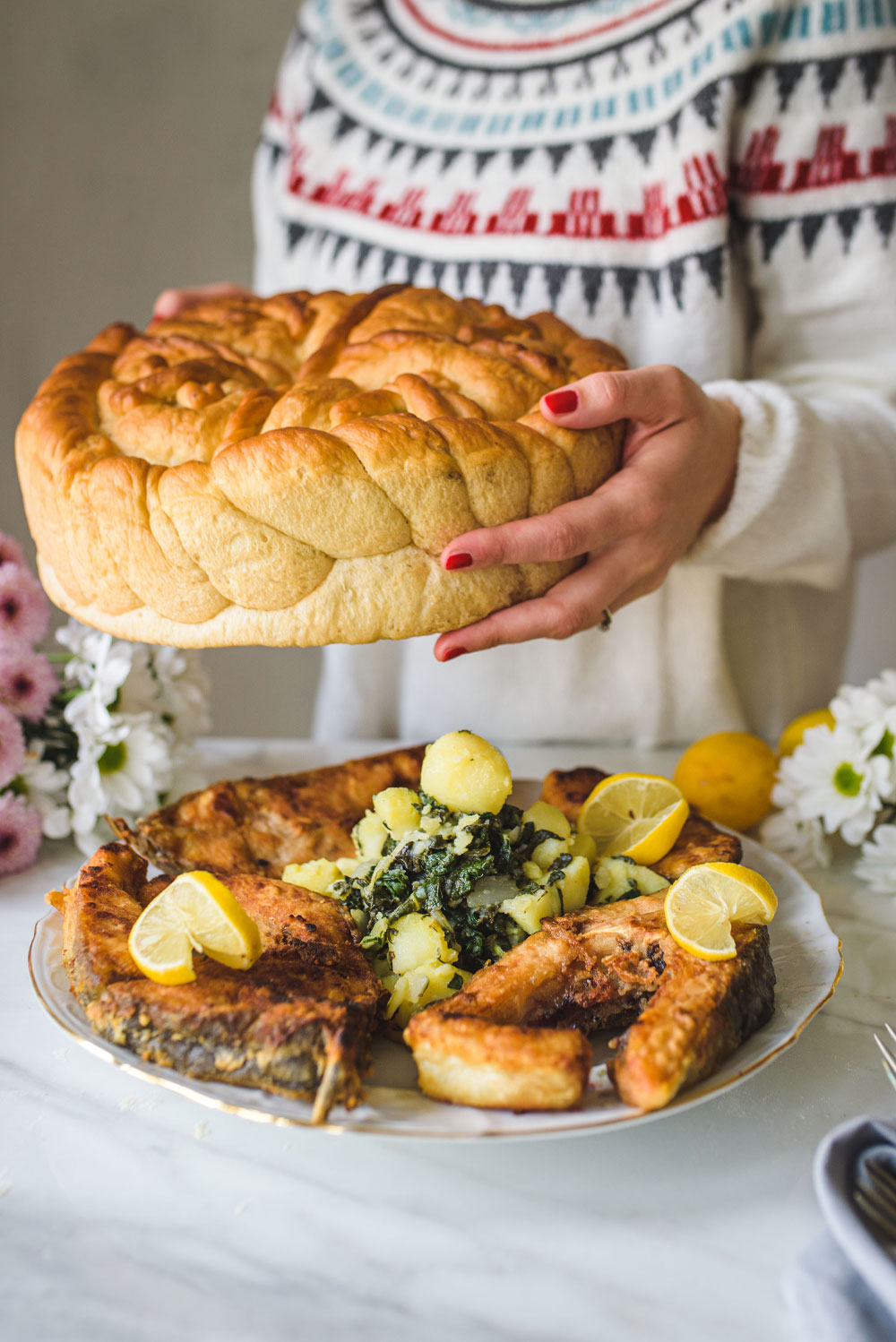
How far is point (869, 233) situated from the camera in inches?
79.3

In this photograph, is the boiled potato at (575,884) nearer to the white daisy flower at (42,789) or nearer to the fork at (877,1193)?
the fork at (877,1193)

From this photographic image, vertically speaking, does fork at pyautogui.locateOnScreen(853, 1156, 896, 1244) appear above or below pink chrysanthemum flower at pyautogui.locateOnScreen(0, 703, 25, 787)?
above

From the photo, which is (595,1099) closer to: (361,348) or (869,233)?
(361,348)

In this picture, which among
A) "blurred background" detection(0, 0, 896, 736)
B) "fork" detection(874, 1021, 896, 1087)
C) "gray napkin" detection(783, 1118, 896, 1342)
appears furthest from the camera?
"blurred background" detection(0, 0, 896, 736)

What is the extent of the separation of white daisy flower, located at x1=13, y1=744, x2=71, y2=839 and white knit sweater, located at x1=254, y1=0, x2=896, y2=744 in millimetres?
864

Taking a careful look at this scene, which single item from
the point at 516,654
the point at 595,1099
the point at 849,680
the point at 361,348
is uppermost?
the point at 361,348

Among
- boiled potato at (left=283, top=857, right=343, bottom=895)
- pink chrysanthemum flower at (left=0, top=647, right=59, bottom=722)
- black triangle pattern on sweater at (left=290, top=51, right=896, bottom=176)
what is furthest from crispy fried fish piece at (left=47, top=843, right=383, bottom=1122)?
black triangle pattern on sweater at (left=290, top=51, right=896, bottom=176)

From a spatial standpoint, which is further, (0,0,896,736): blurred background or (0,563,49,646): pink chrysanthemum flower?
(0,0,896,736): blurred background

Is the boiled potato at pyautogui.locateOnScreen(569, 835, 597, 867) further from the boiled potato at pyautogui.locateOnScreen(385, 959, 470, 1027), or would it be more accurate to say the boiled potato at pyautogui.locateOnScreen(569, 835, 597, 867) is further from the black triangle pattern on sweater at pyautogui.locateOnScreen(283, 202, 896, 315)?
the black triangle pattern on sweater at pyautogui.locateOnScreen(283, 202, 896, 315)

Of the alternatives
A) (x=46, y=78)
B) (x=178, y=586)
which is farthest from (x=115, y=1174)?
(x=46, y=78)

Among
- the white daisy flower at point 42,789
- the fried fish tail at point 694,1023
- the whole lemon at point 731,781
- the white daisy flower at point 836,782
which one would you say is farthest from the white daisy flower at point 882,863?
the white daisy flower at point 42,789

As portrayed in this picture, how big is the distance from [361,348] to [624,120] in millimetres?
1055

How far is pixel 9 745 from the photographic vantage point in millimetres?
1658

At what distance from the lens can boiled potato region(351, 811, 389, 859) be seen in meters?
1.40
